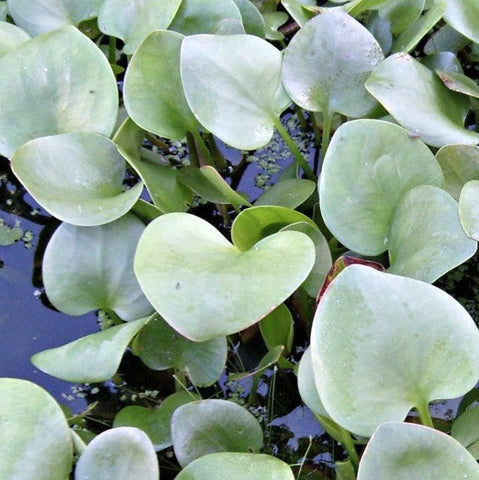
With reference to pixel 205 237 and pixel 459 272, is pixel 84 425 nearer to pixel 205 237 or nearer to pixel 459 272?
pixel 205 237

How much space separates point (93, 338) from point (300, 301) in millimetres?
290

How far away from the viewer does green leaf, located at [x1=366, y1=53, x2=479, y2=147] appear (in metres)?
0.98

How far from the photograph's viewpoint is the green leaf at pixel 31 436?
0.72 m

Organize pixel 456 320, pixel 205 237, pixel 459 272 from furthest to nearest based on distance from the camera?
1. pixel 459 272
2. pixel 205 237
3. pixel 456 320

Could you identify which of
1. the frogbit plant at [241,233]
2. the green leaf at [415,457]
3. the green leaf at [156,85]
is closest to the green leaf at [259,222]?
the frogbit plant at [241,233]

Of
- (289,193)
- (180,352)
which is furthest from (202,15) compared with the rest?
(180,352)

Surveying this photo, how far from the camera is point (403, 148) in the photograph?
35.7 inches

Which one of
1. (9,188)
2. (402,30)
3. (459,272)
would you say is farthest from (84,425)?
(402,30)

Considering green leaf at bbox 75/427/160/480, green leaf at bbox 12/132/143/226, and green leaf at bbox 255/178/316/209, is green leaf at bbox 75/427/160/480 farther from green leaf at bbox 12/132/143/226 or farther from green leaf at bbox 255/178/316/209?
green leaf at bbox 255/178/316/209

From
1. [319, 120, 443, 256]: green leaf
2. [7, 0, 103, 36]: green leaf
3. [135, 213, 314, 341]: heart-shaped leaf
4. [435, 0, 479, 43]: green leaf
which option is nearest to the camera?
[135, 213, 314, 341]: heart-shaped leaf

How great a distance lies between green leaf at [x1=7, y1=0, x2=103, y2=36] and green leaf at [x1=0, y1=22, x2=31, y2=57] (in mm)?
50

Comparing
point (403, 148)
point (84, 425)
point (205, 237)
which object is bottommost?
point (84, 425)

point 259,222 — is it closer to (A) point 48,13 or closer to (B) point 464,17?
(B) point 464,17

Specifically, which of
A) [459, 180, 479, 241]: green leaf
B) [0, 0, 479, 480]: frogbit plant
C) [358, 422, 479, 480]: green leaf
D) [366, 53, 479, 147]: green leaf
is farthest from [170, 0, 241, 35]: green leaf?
[358, 422, 479, 480]: green leaf
